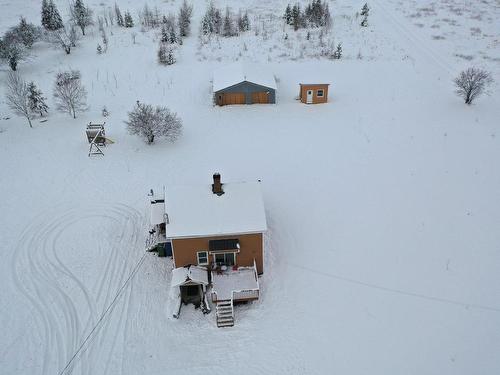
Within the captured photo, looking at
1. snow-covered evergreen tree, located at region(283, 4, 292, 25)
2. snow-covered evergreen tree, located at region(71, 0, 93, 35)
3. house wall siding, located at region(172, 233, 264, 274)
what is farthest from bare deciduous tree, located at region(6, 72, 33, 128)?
snow-covered evergreen tree, located at region(283, 4, 292, 25)

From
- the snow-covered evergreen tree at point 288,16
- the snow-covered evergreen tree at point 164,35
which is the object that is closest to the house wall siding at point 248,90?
the snow-covered evergreen tree at point 164,35

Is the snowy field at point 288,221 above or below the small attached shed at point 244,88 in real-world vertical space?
below

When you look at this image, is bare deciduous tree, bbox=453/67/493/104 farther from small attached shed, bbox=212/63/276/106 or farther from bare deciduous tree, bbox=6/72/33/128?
bare deciduous tree, bbox=6/72/33/128

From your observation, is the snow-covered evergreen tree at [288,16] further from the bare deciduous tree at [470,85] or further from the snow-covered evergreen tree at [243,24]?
the bare deciduous tree at [470,85]

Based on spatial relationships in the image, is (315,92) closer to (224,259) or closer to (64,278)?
(224,259)

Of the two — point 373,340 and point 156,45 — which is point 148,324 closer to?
point 373,340

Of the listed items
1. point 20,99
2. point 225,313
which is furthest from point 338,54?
point 225,313
